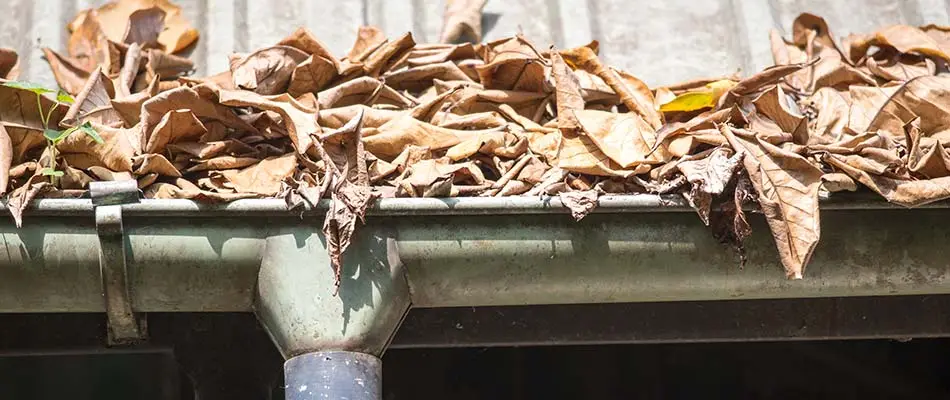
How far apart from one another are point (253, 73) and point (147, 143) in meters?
0.41

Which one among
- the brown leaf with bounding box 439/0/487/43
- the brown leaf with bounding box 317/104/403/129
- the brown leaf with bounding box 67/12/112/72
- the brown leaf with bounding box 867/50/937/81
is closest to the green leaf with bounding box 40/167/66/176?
the brown leaf with bounding box 317/104/403/129

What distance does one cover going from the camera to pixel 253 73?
3.64 meters

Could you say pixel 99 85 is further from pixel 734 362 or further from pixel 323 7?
pixel 734 362

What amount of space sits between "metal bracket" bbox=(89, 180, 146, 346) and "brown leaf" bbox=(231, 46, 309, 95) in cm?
58

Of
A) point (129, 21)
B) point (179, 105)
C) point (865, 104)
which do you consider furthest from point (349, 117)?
point (865, 104)

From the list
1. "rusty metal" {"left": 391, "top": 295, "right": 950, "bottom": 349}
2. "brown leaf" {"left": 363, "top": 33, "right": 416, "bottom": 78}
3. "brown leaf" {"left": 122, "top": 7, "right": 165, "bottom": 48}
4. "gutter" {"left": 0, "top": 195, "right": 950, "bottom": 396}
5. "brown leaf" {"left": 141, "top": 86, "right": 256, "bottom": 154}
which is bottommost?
→ "rusty metal" {"left": 391, "top": 295, "right": 950, "bottom": 349}

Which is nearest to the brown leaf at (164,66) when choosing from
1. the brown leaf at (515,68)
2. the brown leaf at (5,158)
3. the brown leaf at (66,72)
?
the brown leaf at (66,72)

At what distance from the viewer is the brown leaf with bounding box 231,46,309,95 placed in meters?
3.63

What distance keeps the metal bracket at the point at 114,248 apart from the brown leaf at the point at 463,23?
1.26m

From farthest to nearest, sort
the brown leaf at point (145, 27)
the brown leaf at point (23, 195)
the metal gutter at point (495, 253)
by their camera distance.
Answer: the brown leaf at point (145, 27) → the metal gutter at point (495, 253) → the brown leaf at point (23, 195)

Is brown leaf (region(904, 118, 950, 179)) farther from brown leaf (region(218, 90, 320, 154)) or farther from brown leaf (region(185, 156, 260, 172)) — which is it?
brown leaf (region(185, 156, 260, 172))

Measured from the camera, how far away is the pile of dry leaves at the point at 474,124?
10.6 feet

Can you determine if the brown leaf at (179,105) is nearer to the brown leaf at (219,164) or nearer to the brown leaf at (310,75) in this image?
the brown leaf at (219,164)

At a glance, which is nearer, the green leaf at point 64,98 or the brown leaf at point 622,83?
the green leaf at point 64,98
